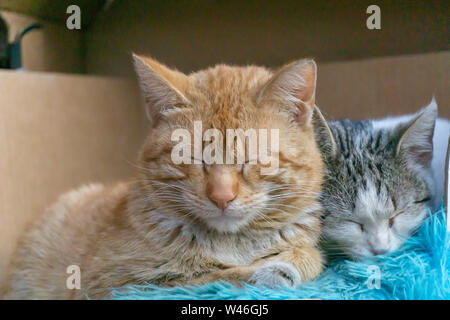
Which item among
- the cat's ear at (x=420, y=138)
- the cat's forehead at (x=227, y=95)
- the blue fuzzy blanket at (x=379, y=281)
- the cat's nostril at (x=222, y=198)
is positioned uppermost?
the cat's forehead at (x=227, y=95)

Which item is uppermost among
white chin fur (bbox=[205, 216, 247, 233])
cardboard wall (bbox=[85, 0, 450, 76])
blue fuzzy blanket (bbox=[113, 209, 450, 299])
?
cardboard wall (bbox=[85, 0, 450, 76])

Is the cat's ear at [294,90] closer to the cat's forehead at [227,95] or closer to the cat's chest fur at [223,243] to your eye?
the cat's forehead at [227,95]

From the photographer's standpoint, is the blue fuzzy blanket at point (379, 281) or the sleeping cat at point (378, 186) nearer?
the blue fuzzy blanket at point (379, 281)

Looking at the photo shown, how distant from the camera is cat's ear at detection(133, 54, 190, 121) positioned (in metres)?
0.86

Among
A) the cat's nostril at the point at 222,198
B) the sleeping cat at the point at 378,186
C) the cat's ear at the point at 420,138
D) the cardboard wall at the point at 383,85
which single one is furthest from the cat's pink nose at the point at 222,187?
the cardboard wall at the point at 383,85

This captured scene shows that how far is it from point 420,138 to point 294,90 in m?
0.34

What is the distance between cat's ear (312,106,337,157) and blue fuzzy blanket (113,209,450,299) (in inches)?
10.0

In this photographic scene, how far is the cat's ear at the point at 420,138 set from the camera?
94 centimetres

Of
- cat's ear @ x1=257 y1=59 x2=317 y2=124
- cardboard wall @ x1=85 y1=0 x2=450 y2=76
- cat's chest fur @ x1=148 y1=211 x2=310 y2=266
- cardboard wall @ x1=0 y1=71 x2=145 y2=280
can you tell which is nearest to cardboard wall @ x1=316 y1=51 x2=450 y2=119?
cardboard wall @ x1=85 y1=0 x2=450 y2=76

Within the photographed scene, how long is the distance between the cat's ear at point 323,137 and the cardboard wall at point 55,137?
1.70ft

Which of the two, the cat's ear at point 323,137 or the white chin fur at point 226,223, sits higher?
the cat's ear at point 323,137

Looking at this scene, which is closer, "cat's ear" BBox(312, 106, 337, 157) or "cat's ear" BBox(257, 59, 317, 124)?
"cat's ear" BBox(257, 59, 317, 124)

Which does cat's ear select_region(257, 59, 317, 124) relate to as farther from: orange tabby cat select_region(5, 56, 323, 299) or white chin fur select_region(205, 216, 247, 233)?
white chin fur select_region(205, 216, 247, 233)

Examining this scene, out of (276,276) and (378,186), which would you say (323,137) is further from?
(276,276)
